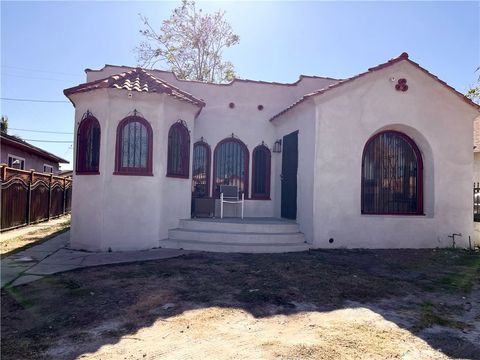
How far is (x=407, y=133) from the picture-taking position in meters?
10.2

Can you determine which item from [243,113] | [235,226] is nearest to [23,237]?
[235,226]

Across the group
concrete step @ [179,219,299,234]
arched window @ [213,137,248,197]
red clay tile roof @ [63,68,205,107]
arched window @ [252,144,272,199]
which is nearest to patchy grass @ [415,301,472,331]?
concrete step @ [179,219,299,234]

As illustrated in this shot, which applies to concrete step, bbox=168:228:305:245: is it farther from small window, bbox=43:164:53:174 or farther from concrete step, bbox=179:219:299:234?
→ small window, bbox=43:164:53:174

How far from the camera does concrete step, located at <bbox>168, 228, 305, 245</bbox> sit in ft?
29.8

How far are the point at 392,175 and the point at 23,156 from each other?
19492 mm

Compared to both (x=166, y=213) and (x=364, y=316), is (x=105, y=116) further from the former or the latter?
(x=364, y=316)

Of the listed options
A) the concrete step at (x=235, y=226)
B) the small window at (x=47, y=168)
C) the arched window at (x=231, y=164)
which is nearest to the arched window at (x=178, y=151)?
the concrete step at (x=235, y=226)

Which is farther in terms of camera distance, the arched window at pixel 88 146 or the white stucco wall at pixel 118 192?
the arched window at pixel 88 146

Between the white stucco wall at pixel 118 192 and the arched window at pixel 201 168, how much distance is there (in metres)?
2.90

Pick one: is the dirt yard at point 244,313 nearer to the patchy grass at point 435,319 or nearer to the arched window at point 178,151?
the patchy grass at point 435,319

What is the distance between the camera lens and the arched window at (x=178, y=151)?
9.52m

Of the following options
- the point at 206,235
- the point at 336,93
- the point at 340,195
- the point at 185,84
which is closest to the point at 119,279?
the point at 206,235

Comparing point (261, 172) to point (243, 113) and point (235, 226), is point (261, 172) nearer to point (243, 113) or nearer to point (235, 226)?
point (243, 113)

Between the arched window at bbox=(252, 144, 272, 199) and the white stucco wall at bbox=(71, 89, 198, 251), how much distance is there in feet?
13.5
